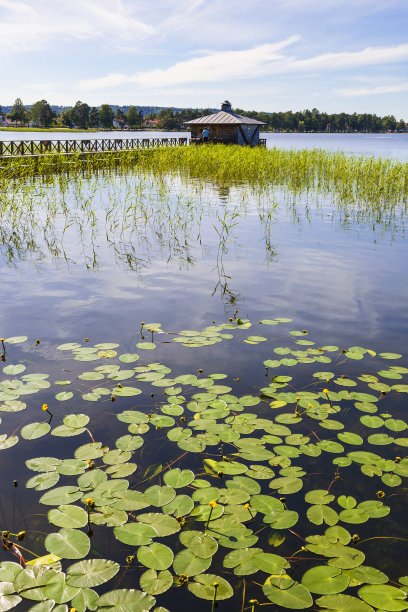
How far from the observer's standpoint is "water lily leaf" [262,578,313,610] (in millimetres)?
1812

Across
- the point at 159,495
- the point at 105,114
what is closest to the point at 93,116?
the point at 105,114

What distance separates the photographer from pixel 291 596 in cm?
184

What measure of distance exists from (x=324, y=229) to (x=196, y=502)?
8460 millimetres

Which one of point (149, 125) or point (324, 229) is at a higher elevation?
point (149, 125)

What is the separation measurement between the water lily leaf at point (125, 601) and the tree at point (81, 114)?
386ft

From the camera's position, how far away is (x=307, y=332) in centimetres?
467

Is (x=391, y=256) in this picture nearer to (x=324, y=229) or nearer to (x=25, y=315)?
(x=324, y=229)

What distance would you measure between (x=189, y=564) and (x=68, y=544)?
1.84 ft

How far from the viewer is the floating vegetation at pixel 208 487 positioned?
74.7 inches

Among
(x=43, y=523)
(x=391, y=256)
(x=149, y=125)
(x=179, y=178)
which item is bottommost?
(x=43, y=523)

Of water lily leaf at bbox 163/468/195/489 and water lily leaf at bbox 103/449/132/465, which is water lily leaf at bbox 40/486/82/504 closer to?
water lily leaf at bbox 103/449/132/465

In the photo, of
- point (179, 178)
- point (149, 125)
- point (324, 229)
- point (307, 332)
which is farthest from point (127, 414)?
point (149, 125)

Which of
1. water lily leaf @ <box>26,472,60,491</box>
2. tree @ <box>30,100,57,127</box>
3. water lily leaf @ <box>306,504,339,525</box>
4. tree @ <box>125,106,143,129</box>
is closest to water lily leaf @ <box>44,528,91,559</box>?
water lily leaf @ <box>26,472,60,491</box>

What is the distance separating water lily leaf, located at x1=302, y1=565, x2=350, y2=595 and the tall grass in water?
1166cm
